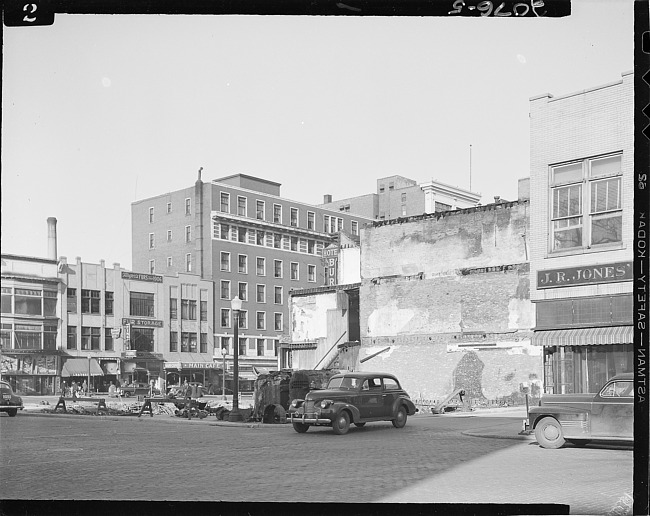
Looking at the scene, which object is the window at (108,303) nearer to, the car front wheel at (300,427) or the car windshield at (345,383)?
the car windshield at (345,383)

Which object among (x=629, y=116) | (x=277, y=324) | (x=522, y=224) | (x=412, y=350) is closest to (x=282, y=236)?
(x=277, y=324)

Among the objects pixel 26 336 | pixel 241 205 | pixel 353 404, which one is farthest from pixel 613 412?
pixel 26 336

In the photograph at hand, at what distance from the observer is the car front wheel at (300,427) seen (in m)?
16.2

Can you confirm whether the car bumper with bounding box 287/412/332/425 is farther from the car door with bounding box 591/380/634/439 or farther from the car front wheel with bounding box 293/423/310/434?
the car door with bounding box 591/380/634/439

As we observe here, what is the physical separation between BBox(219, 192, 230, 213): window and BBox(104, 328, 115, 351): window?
7.53 ft

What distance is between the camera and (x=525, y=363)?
13.4 metres

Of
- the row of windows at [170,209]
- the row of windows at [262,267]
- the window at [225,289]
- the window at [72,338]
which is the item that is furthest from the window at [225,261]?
the window at [72,338]

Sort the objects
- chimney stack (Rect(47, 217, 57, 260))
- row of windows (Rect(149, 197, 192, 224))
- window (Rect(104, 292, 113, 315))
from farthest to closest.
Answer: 1. window (Rect(104, 292, 113, 315))
2. row of windows (Rect(149, 197, 192, 224))
3. chimney stack (Rect(47, 217, 57, 260))

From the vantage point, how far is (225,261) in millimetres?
13352

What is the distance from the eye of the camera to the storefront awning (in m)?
11.4

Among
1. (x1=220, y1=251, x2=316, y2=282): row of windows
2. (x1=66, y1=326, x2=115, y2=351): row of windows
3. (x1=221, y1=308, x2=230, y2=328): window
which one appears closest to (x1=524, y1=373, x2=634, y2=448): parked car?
(x1=220, y1=251, x2=316, y2=282): row of windows

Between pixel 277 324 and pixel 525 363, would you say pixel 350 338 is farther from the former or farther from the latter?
pixel 525 363

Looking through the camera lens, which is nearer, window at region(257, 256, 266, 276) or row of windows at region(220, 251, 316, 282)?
row of windows at region(220, 251, 316, 282)

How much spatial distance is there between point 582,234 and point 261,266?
5.04 metres
